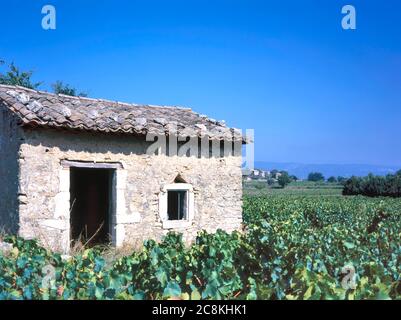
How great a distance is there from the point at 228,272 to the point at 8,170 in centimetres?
622

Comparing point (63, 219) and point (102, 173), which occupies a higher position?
point (102, 173)

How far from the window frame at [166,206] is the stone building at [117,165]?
0.02 metres

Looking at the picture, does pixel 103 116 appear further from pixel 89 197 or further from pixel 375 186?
pixel 375 186

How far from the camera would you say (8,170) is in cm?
866

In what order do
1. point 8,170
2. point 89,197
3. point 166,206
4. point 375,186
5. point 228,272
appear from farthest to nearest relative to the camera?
point 375,186 < point 89,197 < point 166,206 < point 8,170 < point 228,272

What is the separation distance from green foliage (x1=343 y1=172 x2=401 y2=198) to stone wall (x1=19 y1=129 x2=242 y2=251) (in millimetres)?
36961

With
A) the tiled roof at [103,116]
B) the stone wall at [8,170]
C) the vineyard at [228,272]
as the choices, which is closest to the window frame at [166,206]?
the tiled roof at [103,116]

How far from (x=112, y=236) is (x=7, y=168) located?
255 cm

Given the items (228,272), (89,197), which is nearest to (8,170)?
(89,197)

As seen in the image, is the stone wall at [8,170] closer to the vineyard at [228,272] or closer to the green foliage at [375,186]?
the vineyard at [228,272]

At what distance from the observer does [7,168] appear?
8.72 m

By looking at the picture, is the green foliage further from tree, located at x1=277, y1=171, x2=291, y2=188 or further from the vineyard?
the vineyard

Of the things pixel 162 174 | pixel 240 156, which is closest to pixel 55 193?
pixel 162 174
